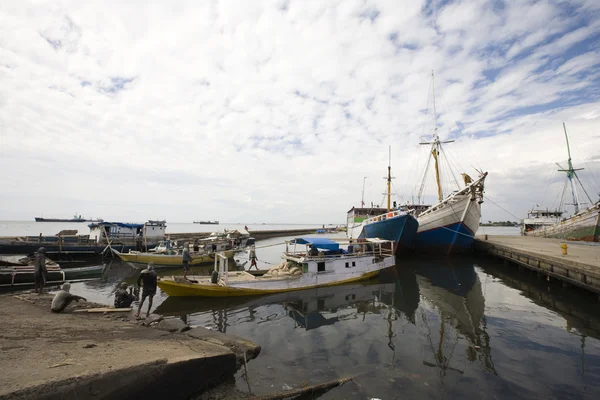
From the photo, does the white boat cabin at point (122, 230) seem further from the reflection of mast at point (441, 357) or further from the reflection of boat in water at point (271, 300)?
the reflection of mast at point (441, 357)

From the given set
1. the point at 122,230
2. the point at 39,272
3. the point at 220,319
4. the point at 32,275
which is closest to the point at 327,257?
the point at 220,319

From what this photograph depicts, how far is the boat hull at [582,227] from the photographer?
98.6 feet

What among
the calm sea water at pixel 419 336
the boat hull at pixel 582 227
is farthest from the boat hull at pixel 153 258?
the boat hull at pixel 582 227

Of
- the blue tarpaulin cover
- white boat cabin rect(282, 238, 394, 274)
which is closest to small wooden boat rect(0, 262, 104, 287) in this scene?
white boat cabin rect(282, 238, 394, 274)

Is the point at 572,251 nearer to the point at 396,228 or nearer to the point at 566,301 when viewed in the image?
the point at 566,301

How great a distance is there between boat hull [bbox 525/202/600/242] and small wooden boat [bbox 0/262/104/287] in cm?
5012

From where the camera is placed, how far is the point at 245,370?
748 cm

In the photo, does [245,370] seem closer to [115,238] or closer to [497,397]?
[497,397]

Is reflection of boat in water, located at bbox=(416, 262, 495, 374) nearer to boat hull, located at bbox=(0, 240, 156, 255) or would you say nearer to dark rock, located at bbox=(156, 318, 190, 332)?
dark rock, located at bbox=(156, 318, 190, 332)

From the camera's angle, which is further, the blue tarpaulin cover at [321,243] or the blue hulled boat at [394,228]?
the blue hulled boat at [394,228]

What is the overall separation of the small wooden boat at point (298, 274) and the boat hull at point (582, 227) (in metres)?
27.0

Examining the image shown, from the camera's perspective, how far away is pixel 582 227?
3253cm

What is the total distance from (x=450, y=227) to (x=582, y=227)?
17.2 meters

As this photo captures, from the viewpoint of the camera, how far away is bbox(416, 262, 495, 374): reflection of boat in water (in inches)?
353
